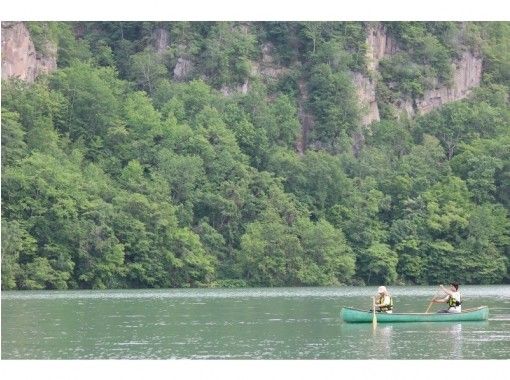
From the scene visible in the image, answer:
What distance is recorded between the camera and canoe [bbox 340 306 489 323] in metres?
56.8

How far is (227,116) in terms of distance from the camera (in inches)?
4929

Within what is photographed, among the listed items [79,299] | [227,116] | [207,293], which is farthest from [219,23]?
[79,299]

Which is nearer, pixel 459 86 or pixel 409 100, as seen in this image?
pixel 409 100

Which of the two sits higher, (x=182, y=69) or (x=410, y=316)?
(x=182, y=69)

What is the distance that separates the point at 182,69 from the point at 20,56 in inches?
626

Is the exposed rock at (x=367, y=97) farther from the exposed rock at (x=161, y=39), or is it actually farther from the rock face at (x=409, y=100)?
the exposed rock at (x=161, y=39)

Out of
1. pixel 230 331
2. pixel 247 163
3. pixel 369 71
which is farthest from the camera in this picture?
pixel 369 71

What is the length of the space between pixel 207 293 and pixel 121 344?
40.9m

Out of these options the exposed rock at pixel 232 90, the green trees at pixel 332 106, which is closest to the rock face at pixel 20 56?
the exposed rock at pixel 232 90

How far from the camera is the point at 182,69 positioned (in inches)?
5157

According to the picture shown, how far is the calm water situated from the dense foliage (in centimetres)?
2245

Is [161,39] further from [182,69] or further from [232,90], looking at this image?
[232,90]

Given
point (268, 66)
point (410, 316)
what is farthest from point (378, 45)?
point (410, 316)

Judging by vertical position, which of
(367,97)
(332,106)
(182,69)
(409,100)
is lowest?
(332,106)
